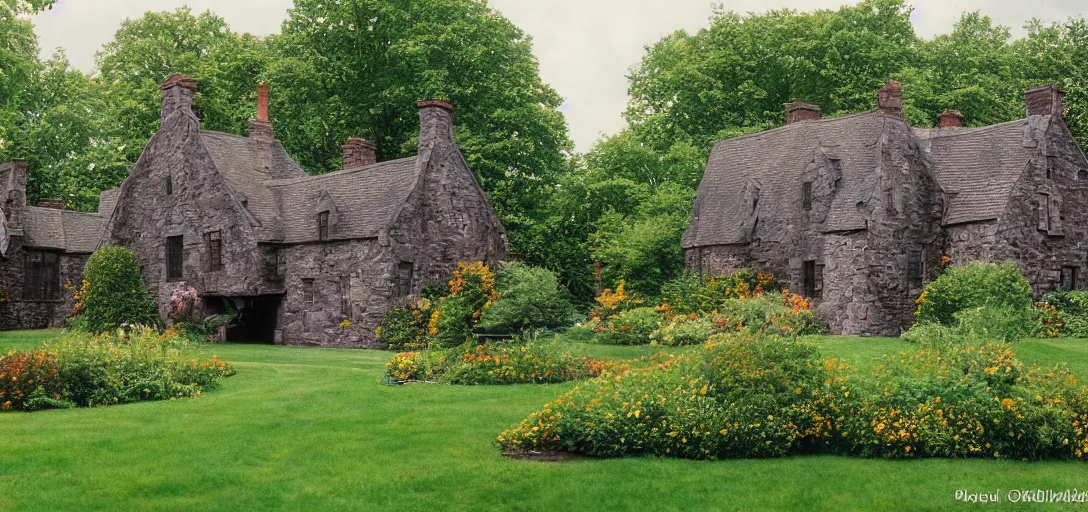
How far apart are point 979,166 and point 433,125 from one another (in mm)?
17284

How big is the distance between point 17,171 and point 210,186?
9.76 meters

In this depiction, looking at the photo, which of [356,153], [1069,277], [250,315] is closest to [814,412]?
[1069,277]

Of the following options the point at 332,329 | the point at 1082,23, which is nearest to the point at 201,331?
the point at 332,329

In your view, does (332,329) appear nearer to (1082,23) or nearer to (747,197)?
(747,197)

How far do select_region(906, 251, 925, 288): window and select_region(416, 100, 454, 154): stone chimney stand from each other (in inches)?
582

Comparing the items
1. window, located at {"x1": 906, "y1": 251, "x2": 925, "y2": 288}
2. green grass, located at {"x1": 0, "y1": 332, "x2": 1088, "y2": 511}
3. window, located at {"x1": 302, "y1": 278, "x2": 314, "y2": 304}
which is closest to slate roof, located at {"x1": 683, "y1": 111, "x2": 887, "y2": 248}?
window, located at {"x1": 906, "y1": 251, "x2": 925, "y2": 288}

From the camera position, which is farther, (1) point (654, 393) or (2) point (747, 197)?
(2) point (747, 197)

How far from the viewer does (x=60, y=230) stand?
44.6m

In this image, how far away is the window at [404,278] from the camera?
33.7m

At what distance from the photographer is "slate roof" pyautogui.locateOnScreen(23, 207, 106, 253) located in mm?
43375

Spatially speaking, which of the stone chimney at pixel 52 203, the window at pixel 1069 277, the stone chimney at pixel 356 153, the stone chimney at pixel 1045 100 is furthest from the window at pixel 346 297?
the stone chimney at pixel 1045 100

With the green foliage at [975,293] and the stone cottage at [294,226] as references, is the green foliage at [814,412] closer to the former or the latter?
the green foliage at [975,293]

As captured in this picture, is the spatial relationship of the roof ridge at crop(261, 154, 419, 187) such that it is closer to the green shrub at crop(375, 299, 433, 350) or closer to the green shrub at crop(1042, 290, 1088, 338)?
the green shrub at crop(375, 299, 433, 350)

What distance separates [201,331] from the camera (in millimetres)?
35750
